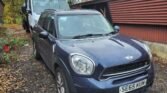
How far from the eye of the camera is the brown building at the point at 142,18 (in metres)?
8.54

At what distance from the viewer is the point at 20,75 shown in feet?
23.5

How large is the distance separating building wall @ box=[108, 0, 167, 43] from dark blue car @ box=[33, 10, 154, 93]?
3.48 metres

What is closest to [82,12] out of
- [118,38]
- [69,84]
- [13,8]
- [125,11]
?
[118,38]

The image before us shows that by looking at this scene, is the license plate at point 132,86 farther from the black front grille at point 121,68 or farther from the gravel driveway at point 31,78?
the gravel driveway at point 31,78

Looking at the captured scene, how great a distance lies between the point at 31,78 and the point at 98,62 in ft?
9.97

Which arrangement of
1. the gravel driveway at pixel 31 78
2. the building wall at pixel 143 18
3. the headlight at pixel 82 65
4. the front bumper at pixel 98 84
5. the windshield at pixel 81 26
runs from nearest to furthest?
the front bumper at pixel 98 84, the headlight at pixel 82 65, the windshield at pixel 81 26, the gravel driveway at pixel 31 78, the building wall at pixel 143 18

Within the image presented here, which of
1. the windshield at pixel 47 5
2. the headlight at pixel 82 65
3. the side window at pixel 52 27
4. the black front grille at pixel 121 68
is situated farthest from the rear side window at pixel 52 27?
the windshield at pixel 47 5

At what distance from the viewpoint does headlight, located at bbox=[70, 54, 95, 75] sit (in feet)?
14.0

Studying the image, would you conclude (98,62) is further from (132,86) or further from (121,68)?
(132,86)

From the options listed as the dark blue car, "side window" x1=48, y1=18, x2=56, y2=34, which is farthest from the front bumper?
"side window" x1=48, y1=18, x2=56, y2=34

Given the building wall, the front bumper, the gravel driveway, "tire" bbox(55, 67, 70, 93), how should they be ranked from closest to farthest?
the front bumper, "tire" bbox(55, 67, 70, 93), the gravel driveway, the building wall

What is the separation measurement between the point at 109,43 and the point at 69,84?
3.83 ft

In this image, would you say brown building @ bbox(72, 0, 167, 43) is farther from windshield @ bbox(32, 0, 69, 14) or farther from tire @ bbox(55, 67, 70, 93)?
tire @ bbox(55, 67, 70, 93)

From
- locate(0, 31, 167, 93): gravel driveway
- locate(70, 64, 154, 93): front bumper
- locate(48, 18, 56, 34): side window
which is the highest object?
locate(48, 18, 56, 34): side window
